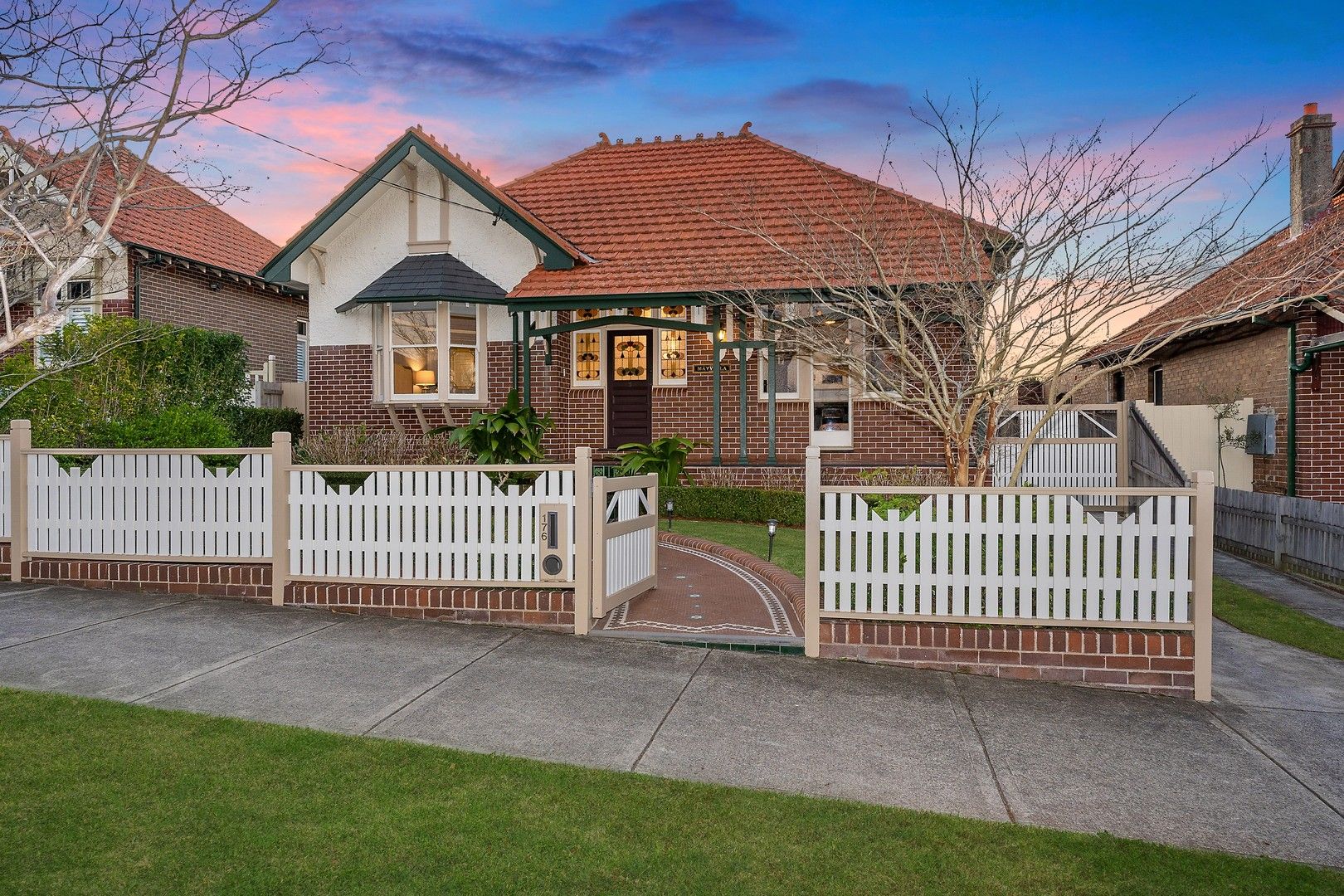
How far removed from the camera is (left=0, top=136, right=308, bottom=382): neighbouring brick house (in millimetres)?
19047

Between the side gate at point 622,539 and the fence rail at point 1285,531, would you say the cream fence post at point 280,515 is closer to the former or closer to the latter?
the side gate at point 622,539

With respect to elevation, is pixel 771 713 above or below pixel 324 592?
below

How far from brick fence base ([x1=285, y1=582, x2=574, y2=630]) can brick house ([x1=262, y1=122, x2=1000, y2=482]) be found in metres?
8.96

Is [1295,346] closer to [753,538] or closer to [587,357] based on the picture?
[753,538]

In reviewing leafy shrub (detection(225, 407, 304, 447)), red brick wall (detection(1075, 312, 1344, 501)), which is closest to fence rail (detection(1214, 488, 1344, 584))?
red brick wall (detection(1075, 312, 1344, 501))

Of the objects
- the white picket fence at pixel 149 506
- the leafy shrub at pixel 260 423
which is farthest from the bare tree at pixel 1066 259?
the leafy shrub at pixel 260 423

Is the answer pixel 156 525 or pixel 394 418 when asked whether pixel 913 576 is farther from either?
pixel 394 418

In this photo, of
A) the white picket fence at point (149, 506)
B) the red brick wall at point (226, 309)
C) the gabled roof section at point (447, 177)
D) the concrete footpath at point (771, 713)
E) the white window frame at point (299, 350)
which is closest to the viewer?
the concrete footpath at point (771, 713)

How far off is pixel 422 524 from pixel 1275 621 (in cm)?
859

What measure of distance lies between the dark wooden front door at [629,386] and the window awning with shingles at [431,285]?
2.54 meters

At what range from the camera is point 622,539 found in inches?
321

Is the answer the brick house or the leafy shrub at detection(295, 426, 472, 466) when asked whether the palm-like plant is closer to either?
the leafy shrub at detection(295, 426, 472, 466)

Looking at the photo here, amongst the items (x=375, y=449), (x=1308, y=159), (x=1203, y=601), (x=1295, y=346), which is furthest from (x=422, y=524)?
(x=1308, y=159)

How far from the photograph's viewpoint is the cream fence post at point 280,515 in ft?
26.6
